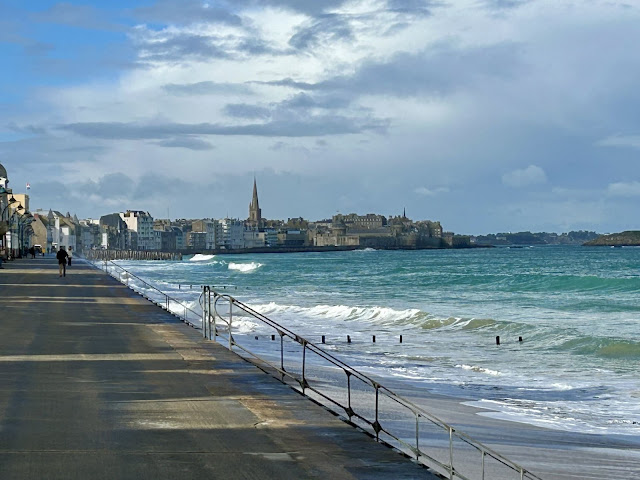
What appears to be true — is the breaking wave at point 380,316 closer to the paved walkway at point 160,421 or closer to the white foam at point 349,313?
the white foam at point 349,313

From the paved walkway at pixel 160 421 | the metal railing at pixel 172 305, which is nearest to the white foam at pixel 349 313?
the metal railing at pixel 172 305

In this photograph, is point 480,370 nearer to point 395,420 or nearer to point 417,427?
point 395,420

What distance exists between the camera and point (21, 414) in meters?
10.7

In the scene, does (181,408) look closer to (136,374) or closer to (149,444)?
(149,444)

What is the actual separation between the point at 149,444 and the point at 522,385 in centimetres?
1074

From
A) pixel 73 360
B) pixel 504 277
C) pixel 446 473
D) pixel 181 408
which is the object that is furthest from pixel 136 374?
pixel 504 277

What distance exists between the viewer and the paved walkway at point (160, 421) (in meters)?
8.38

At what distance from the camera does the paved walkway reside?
330 inches

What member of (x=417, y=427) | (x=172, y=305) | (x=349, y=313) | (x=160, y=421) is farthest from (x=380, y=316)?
(x=417, y=427)

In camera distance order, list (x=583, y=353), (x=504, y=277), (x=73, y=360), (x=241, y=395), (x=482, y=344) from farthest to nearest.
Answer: (x=504, y=277), (x=482, y=344), (x=583, y=353), (x=73, y=360), (x=241, y=395)

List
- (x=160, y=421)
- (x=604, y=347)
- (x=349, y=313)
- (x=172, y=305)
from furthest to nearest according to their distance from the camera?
(x=349, y=313) < (x=172, y=305) < (x=604, y=347) < (x=160, y=421)

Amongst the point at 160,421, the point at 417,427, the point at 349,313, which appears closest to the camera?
the point at 417,427

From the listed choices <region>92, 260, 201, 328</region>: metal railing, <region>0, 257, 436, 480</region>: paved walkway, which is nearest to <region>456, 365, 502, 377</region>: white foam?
<region>0, 257, 436, 480</region>: paved walkway

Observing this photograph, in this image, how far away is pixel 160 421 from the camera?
10.4m
